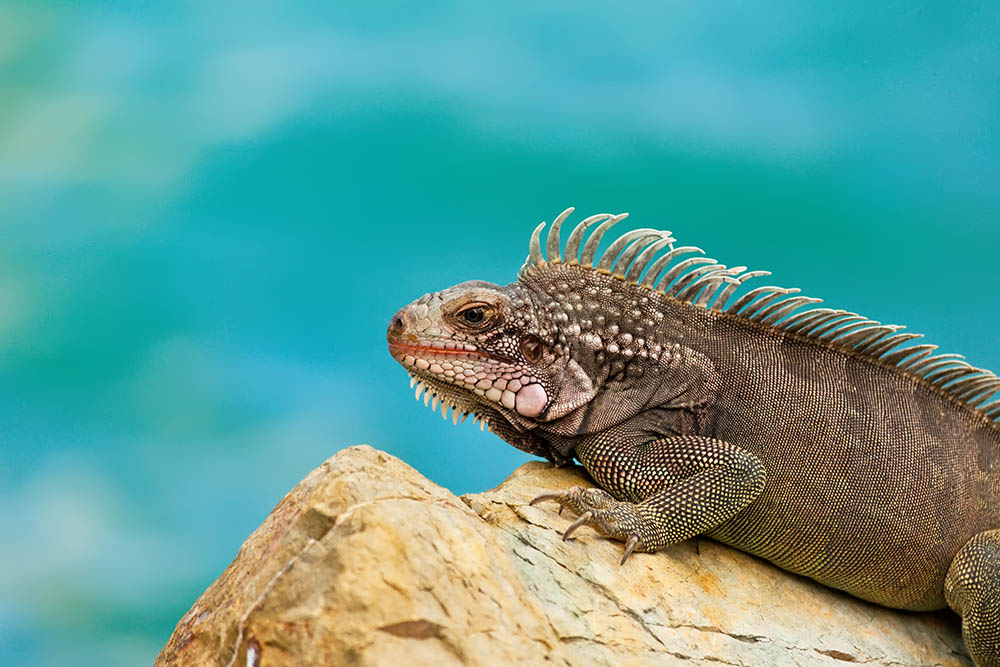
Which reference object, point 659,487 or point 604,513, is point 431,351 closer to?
point 604,513

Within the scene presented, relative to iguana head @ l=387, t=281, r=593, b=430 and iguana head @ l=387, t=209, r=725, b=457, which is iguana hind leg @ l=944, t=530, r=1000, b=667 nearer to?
iguana head @ l=387, t=209, r=725, b=457

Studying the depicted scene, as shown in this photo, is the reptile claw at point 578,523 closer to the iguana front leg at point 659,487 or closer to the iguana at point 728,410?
the iguana front leg at point 659,487

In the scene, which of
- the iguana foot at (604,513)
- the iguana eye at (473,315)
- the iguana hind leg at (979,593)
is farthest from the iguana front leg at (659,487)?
the iguana hind leg at (979,593)

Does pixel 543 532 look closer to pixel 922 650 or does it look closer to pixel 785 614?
pixel 785 614

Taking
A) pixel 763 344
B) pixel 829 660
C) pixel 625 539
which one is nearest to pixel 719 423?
pixel 763 344

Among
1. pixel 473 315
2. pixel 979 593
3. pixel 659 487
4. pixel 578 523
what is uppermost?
pixel 473 315

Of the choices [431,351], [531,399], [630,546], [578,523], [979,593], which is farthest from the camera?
[979,593]

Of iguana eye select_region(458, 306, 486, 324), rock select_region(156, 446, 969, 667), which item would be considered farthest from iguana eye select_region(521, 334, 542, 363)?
rock select_region(156, 446, 969, 667)

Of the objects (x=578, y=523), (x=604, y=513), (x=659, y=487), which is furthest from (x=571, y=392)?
(x=578, y=523)
